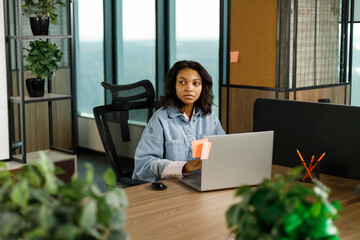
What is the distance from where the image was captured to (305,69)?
12.5 ft

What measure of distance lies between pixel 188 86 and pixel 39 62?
135 centimetres

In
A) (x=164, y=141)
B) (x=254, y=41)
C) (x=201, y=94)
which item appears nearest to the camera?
(x=164, y=141)

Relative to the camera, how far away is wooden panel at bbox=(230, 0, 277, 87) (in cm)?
371

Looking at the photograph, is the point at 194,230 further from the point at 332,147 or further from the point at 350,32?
the point at 350,32

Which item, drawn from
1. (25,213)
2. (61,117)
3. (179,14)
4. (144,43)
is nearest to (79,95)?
(61,117)

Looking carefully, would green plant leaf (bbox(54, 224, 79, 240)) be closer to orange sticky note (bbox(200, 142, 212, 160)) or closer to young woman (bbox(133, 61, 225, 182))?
orange sticky note (bbox(200, 142, 212, 160))

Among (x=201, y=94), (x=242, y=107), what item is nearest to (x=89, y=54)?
(x=242, y=107)

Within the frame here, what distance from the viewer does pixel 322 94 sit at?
13.1 feet

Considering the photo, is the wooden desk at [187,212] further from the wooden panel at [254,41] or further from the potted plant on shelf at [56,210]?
the wooden panel at [254,41]

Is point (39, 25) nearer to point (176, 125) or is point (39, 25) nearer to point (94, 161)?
point (176, 125)

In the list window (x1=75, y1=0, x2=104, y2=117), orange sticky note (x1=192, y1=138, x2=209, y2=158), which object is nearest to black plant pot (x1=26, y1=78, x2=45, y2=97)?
orange sticky note (x1=192, y1=138, x2=209, y2=158)

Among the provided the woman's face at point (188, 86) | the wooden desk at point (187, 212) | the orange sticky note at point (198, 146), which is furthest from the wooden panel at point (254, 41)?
the orange sticky note at point (198, 146)

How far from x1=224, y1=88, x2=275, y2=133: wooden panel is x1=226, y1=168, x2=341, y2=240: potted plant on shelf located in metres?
3.01

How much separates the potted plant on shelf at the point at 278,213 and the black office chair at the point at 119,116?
189 centimetres
